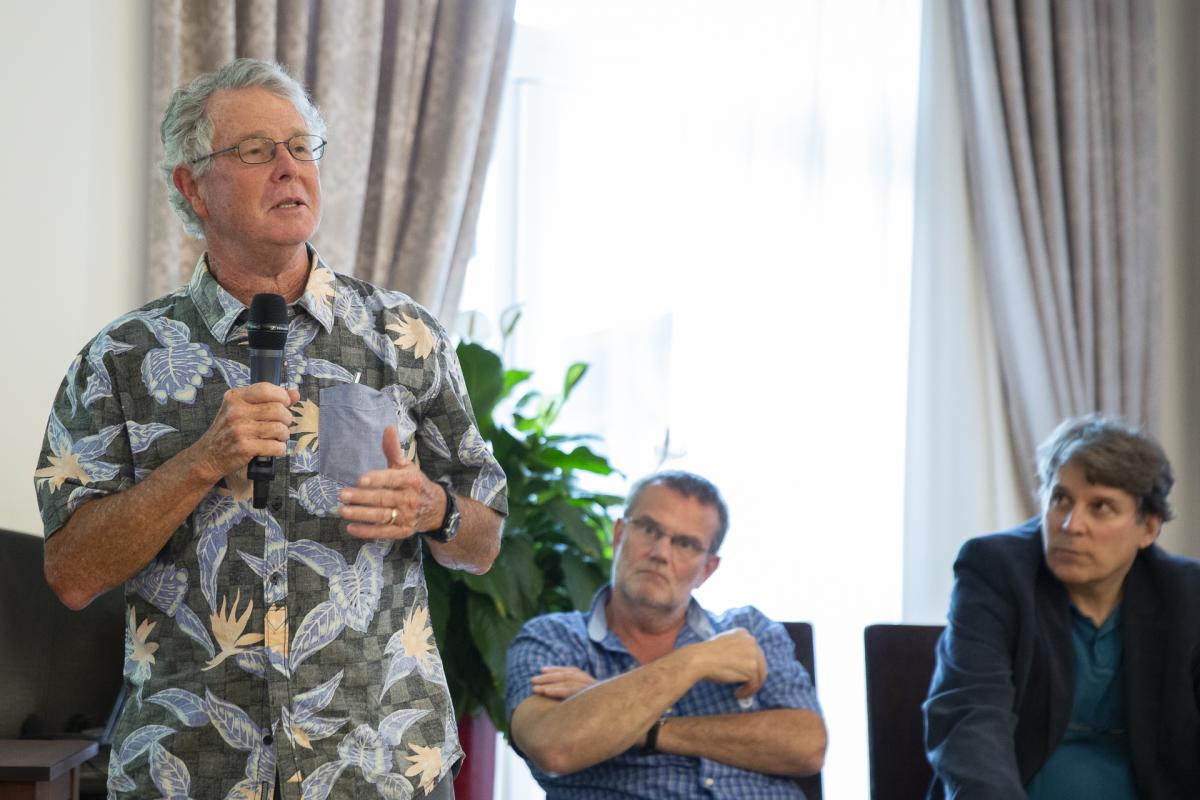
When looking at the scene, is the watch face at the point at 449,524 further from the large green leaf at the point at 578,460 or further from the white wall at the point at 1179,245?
the white wall at the point at 1179,245

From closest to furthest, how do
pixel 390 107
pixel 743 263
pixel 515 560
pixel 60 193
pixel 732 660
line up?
1. pixel 732 660
2. pixel 515 560
3. pixel 60 193
4. pixel 390 107
5. pixel 743 263

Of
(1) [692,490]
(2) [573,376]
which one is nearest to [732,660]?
(1) [692,490]

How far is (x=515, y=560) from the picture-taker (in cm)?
272

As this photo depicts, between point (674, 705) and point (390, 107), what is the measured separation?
174cm

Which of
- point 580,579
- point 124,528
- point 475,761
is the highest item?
point 124,528

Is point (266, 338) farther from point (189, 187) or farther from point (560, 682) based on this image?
point (560, 682)

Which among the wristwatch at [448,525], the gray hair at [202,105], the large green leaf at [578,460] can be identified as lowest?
the wristwatch at [448,525]

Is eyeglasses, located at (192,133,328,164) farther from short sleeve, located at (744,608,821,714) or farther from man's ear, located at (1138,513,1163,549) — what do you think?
man's ear, located at (1138,513,1163,549)

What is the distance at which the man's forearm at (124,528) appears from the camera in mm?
1342

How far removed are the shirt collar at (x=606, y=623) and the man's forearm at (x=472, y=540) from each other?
2.54ft

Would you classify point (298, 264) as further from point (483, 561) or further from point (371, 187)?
point (371, 187)

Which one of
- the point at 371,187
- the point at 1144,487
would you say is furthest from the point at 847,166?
the point at 1144,487

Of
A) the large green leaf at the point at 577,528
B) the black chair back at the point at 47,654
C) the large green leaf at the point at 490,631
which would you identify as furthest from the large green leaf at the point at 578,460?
the black chair back at the point at 47,654

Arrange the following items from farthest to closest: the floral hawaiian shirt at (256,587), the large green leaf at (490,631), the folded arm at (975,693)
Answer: the large green leaf at (490,631) < the folded arm at (975,693) < the floral hawaiian shirt at (256,587)
